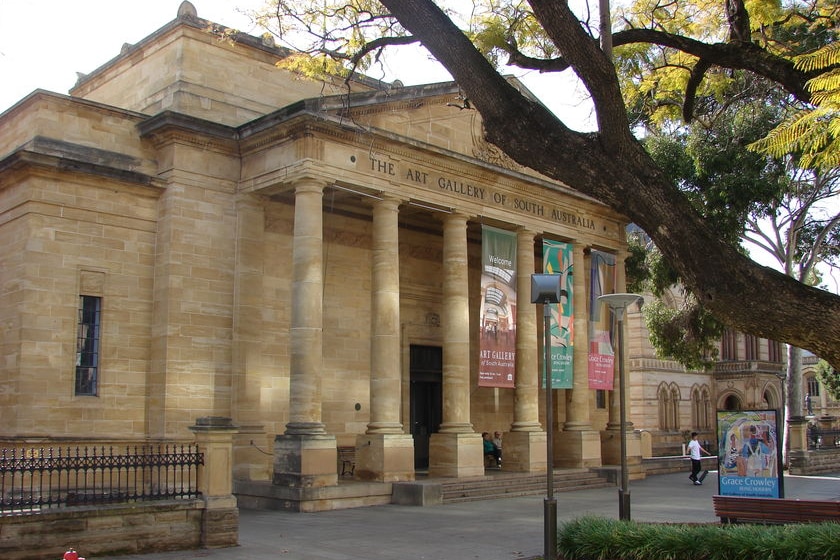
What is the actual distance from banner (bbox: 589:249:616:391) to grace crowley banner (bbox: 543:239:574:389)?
138 centimetres

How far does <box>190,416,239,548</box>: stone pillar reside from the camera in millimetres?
13117

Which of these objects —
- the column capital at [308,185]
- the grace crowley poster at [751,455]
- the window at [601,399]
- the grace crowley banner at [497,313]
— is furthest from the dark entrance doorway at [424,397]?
the grace crowley poster at [751,455]

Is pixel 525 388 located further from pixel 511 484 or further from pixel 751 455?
pixel 751 455

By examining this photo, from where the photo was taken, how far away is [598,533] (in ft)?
40.1

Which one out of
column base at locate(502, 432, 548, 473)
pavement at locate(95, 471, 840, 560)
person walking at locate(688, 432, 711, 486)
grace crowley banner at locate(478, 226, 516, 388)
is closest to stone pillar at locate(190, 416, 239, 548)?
pavement at locate(95, 471, 840, 560)

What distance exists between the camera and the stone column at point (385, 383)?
20266 millimetres

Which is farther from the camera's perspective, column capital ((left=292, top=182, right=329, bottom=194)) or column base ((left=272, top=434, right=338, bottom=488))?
column capital ((left=292, top=182, right=329, bottom=194))

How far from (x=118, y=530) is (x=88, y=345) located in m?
8.33

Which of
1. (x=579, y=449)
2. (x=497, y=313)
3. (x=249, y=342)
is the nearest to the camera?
(x=249, y=342)

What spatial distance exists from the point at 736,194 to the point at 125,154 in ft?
59.1

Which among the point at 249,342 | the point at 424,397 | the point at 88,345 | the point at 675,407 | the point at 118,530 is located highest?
the point at 249,342

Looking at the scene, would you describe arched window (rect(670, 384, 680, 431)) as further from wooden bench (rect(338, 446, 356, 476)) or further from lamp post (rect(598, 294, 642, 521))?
lamp post (rect(598, 294, 642, 521))

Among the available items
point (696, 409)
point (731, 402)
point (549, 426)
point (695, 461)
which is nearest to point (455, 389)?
point (695, 461)

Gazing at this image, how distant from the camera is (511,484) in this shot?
22.0 m
